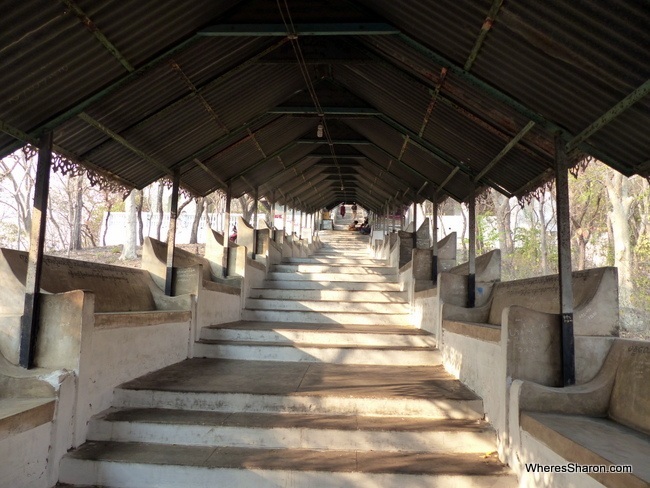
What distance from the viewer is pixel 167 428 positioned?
427 centimetres

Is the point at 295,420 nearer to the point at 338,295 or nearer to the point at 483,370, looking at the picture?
the point at 483,370

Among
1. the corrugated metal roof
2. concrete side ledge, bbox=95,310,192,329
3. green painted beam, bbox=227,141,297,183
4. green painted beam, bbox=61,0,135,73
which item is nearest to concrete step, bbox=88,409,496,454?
concrete side ledge, bbox=95,310,192,329

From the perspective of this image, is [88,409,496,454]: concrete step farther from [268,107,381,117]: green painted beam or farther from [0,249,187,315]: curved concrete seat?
[268,107,381,117]: green painted beam

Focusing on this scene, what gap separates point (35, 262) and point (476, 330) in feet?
13.9

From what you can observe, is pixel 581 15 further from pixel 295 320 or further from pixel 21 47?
pixel 295 320

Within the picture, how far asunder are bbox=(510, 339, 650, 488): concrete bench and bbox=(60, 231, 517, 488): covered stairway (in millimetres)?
459

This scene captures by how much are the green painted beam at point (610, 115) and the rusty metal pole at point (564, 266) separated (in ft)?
0.41

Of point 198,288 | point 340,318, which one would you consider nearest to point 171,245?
point 198,288

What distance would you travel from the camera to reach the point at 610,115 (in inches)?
140

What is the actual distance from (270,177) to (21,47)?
8.95 m

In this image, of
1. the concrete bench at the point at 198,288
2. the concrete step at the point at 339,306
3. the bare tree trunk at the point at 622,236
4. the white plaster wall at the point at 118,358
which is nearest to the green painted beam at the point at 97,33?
the white plaster wall at the point at 118,358

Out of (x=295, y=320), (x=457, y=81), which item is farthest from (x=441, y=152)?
(x=295, y=320)

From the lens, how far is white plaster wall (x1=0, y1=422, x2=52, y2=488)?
10.5 ft

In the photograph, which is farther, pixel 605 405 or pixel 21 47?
pixel 605 405
